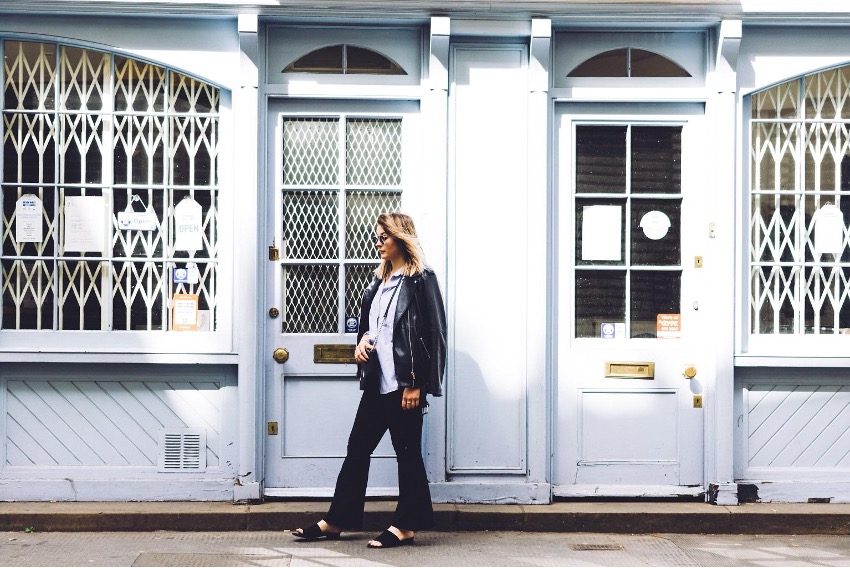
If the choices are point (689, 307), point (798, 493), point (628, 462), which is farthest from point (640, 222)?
point (798, 493)

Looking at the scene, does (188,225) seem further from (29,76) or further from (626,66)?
(626,66)

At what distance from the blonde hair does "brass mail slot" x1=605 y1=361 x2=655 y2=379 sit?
1.62 metres

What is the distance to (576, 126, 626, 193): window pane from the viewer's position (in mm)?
7043

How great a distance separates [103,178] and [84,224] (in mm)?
326

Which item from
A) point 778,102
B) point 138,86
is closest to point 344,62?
point 138,86

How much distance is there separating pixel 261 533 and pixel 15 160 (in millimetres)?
2906

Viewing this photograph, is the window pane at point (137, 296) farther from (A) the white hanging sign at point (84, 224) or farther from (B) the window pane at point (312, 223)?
(B) the window pane at point (312, 223)

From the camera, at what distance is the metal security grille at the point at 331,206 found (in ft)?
22.9

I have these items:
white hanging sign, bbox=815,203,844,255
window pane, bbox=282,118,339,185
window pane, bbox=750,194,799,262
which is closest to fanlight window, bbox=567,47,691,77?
window pane, bbox=750,194,799,262

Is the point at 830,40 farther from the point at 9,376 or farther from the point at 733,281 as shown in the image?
the point at 9,376

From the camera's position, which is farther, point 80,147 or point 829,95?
point 829,95

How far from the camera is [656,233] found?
23.1 feet

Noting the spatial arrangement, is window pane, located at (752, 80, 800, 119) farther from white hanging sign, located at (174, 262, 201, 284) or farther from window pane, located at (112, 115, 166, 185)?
window pane, located at (112, 115, 166, 185)

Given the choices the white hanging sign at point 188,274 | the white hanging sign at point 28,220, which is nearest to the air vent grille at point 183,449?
the white hanging sign at point 188,274
